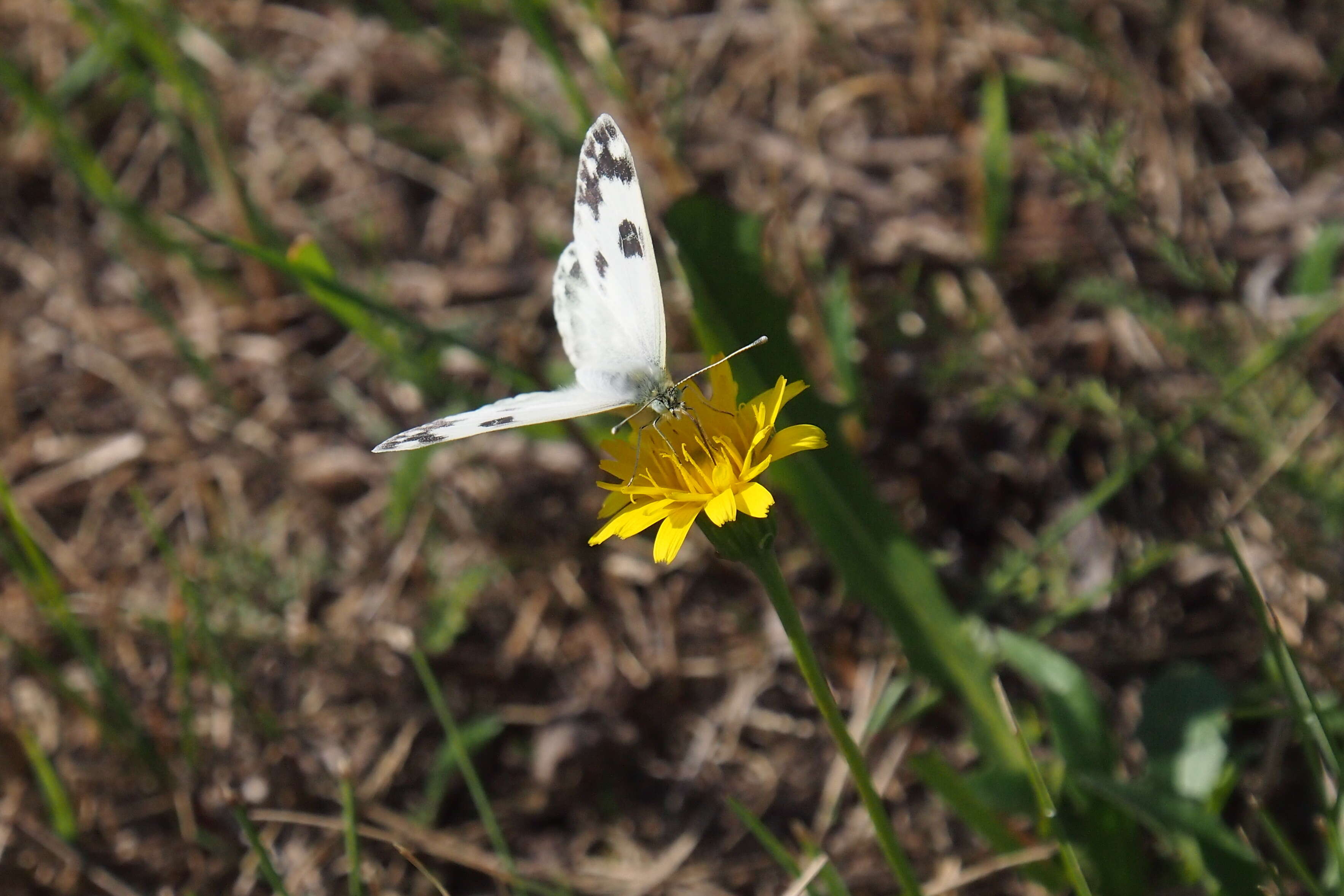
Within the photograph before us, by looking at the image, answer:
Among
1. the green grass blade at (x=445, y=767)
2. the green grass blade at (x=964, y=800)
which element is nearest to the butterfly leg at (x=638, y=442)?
the green grass blade at (x=964, y=800)

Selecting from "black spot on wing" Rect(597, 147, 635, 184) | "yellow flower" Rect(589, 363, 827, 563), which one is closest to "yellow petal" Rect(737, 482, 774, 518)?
"yellow flower" Rect(589, 363, 827, 563)

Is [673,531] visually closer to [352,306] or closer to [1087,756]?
[1087,756]

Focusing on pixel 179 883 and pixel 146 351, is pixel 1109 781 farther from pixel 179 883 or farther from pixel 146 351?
pixel 146 351

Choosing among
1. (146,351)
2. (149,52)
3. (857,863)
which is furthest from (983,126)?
(146,351)

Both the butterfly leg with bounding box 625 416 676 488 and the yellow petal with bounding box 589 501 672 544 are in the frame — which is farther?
the butterfly leg with bounding box 625 416 676 488

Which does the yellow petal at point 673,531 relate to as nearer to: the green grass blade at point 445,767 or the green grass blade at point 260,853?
the green grass blade at point 260,853

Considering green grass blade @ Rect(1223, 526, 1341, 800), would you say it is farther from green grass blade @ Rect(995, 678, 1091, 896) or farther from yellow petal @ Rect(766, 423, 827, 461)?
yellow petal @ Rect(766, 423, 827, 461)

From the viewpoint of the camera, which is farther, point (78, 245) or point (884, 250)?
point (78, 245)
